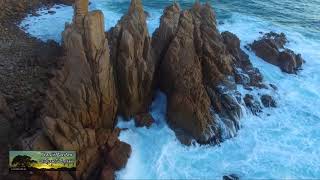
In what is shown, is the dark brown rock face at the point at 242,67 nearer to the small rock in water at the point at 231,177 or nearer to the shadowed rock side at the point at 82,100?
the small rock in water at the point at 231,177

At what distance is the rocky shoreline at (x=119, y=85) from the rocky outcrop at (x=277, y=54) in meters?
3.86

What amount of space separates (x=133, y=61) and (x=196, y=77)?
536cm

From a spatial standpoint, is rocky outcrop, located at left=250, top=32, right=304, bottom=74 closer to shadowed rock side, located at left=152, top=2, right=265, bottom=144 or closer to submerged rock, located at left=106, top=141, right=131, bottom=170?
shadowed rock side, located at left=152, top=2, right=265, bottom=144

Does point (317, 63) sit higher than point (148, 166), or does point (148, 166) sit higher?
point (317, 63)

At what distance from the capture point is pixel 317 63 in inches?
2008

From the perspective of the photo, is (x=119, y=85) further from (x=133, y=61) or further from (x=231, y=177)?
(x=231, y=177)

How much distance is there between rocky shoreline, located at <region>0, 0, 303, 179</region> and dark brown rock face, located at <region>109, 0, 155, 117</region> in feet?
0.25

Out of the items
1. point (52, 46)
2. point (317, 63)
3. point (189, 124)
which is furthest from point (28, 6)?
point (317, 63)

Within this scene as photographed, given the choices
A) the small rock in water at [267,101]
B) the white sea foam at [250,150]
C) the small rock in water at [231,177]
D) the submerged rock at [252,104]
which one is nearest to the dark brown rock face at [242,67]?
the white sea foam at [250,150]

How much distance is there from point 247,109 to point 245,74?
4.97 m

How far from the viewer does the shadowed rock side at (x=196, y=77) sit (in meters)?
36.1

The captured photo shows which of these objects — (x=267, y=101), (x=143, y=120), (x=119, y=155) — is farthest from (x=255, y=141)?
(x=119, y=155)

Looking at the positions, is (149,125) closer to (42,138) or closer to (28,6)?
(42,138)

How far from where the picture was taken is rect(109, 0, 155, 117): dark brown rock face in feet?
115
